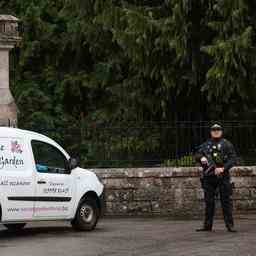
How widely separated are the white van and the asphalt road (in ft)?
1.20

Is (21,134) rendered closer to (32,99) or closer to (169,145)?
(169,145)

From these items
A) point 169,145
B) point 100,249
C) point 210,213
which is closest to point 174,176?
point 169,145

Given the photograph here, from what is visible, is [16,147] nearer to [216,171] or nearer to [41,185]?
[41,185]

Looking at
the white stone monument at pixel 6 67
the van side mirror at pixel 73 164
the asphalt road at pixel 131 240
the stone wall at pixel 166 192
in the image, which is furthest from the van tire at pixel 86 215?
the white stone monument at pixel 6 67

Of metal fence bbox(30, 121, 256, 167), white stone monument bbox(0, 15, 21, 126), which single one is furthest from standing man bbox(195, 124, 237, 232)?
white stone monument bbox(0, 15, 21, 126)

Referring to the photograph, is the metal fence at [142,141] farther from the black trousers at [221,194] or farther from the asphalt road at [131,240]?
the black trousers at [221,194]

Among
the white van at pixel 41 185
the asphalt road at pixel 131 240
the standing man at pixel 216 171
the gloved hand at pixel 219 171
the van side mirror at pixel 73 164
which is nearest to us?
the asphalt road at pixel 131 240

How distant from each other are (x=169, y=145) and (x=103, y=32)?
3.83 meters

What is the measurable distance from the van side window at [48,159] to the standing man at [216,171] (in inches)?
92.0

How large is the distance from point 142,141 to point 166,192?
1.47 meters

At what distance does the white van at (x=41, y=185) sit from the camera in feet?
42.8

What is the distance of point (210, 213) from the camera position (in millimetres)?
14094

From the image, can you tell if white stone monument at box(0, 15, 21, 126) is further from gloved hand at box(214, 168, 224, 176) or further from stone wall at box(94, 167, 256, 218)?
gloved hand at box(214, 168, 224, 176)

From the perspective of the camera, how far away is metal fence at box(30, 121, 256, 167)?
61.2 ft
